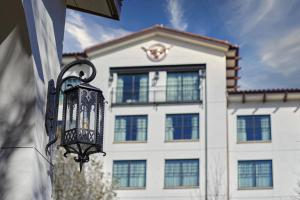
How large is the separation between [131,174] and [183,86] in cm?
503

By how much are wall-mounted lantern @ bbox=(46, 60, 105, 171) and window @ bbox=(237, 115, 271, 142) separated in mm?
22409

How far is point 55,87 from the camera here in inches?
189

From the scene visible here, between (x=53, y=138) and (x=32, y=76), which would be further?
(x=53, y=138)

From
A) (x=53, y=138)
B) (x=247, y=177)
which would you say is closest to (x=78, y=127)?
(x=53, y=138)

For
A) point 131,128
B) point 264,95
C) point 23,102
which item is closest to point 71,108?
point 23,102

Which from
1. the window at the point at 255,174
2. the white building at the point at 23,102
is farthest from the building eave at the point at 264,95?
the white building at the point at 23,102

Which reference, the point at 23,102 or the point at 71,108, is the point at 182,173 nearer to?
the point at 71,108

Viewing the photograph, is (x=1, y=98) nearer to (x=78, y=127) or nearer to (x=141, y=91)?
(x=78, y=127)

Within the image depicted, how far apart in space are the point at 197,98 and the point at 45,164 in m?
23.1

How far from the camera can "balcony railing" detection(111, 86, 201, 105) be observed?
27.5 m

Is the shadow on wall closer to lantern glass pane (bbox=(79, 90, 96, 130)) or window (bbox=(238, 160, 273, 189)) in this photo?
lantern glass pane (bbox=(79, 90, 96, 130))

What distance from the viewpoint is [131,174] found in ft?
86.8

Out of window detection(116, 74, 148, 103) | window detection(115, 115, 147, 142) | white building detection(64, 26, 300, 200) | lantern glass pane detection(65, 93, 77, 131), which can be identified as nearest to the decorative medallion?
white building detection(64, 26, 300, 200)

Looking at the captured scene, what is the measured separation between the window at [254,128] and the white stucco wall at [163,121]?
0.93 m
